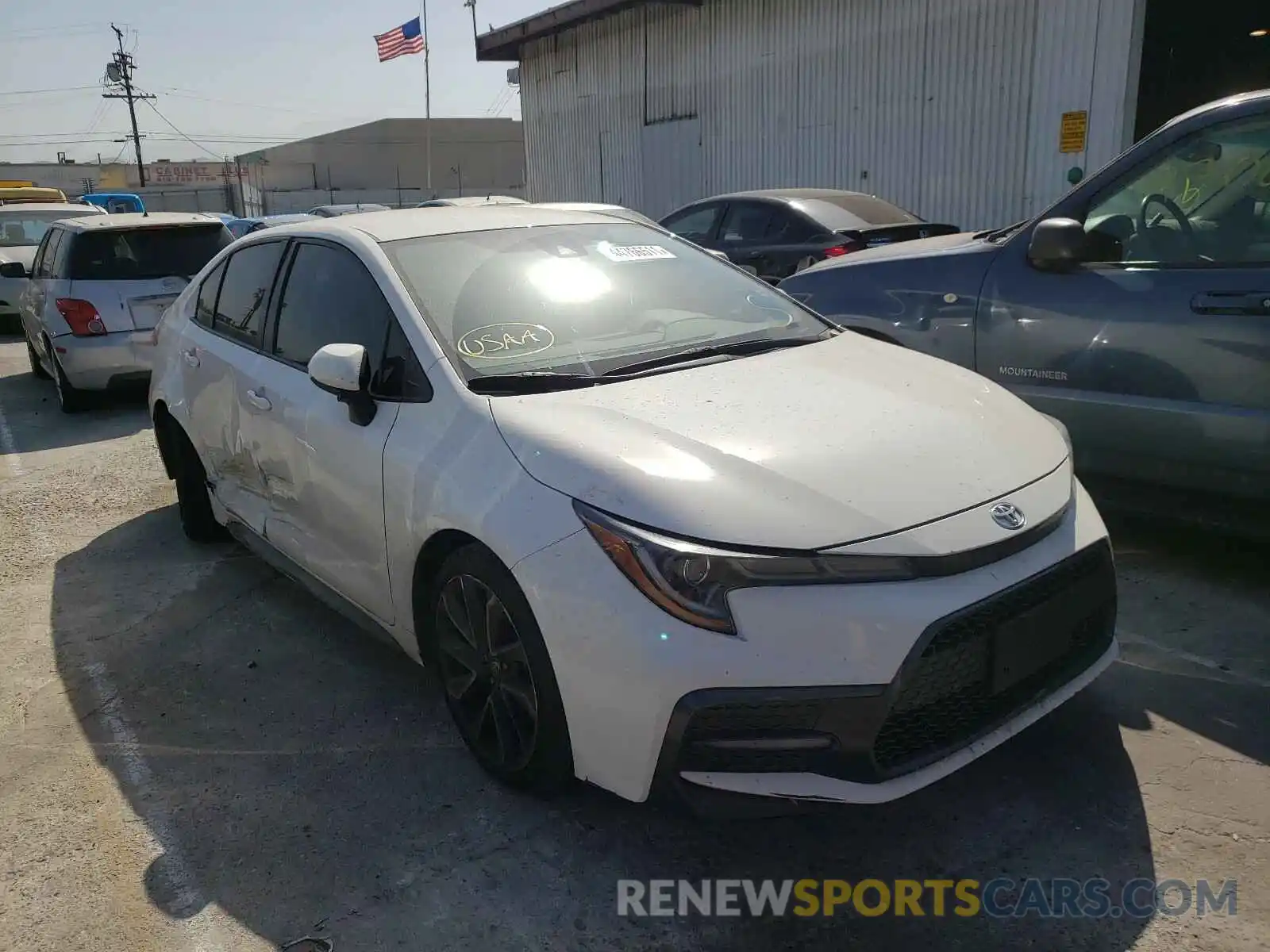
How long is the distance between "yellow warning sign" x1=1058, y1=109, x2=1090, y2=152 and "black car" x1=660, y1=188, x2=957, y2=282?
118 inches

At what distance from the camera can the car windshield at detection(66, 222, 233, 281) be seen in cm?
855

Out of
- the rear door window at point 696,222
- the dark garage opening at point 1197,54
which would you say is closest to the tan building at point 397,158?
the dark garage opening at point 1197,54

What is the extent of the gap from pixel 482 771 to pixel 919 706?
4.48 feet

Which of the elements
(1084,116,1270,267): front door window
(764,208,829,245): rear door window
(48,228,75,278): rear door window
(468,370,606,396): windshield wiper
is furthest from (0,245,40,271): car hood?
(1084,116,1270,267): front door window

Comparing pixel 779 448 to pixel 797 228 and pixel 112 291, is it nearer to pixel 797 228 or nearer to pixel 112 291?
pixel 797 228

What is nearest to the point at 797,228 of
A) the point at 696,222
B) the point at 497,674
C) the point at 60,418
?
the point at 696,222

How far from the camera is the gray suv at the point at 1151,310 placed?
12.3 feet

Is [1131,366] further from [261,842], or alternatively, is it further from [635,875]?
[261,842]

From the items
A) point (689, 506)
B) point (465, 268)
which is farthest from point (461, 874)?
point (465, 268)

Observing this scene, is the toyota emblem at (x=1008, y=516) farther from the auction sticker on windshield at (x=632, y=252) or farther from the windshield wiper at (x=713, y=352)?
the auction sticker on windshield at (x=632, y=252)

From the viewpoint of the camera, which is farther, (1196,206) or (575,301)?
(1196,206)

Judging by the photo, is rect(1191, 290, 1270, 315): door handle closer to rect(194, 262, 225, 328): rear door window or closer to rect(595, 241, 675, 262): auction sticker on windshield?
rect(595, 241, 675, 262): auction sticker on windshield

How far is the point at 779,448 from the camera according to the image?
252 centimetres

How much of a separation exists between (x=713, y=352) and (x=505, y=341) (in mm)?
673
